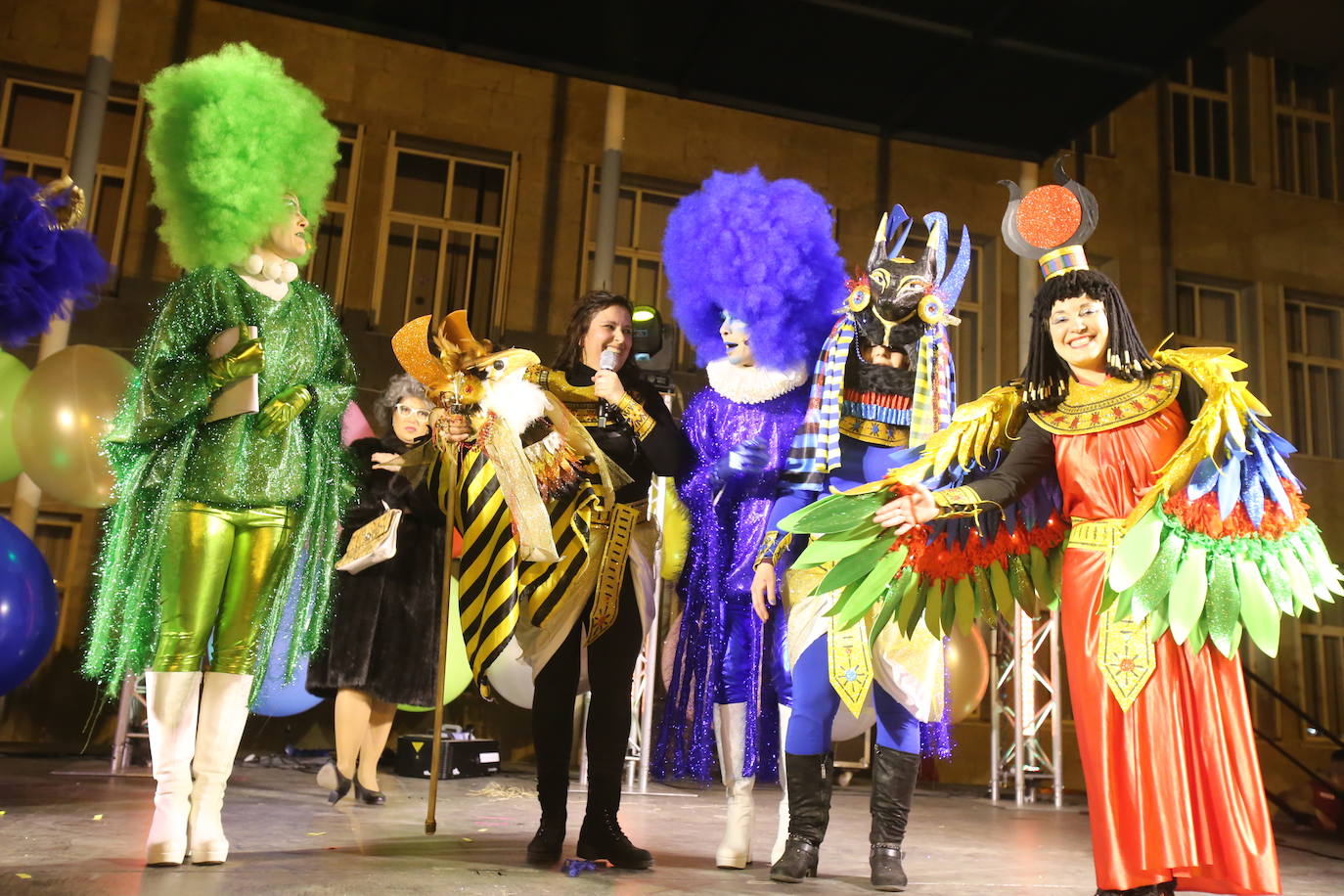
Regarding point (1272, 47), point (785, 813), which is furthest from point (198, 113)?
point (1272, 47)

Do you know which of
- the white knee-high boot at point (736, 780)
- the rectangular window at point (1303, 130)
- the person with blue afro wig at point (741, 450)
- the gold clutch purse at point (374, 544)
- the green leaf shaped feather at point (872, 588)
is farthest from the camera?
the rectangular window at point (1303, 130)

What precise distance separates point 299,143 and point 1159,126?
1089 cm

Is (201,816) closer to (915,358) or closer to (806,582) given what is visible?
(806,582)

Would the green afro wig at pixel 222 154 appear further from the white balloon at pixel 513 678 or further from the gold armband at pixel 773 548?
the white balloon at pixel 513 678

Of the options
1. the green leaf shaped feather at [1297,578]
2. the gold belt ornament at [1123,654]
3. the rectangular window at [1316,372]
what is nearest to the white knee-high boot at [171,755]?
the gold belt ornament at [1123,654]

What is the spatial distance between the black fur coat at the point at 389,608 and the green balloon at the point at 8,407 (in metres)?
2.29

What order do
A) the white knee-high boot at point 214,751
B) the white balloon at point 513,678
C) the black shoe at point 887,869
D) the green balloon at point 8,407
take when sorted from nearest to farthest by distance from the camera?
1. the white knee-high boot at point 214,751
2. the black shoe at point 887,869
3. the green balloon at point 8,407
4. the white balloon at point 513,678

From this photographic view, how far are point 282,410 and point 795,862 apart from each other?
1.87 meters

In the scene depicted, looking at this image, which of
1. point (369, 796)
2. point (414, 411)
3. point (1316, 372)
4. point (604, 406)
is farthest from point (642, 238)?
point (1316, 372)

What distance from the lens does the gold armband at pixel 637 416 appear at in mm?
3107

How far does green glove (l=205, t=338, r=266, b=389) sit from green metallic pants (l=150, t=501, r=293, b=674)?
33cm

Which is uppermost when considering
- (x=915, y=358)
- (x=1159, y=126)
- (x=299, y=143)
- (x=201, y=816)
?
(x=1159, y=126)

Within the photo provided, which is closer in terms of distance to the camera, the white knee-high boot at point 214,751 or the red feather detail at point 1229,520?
the red feather detail at point 1229,520

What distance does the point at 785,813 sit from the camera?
3.26 meters
